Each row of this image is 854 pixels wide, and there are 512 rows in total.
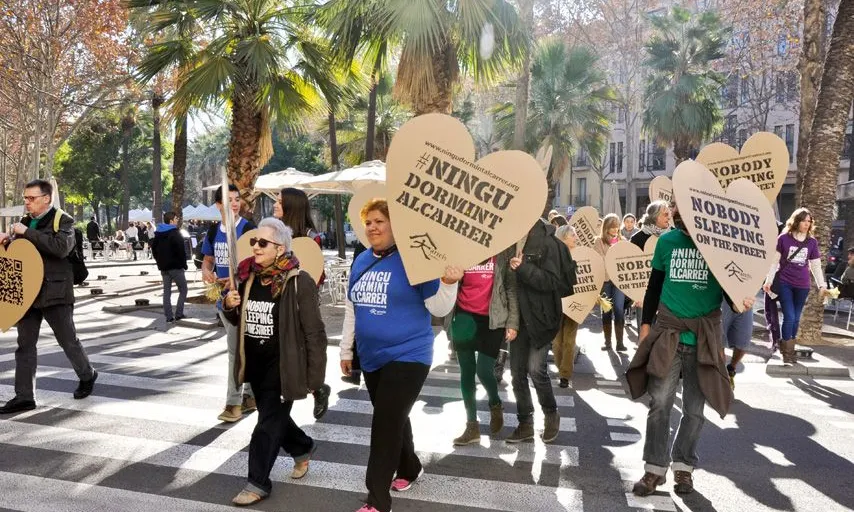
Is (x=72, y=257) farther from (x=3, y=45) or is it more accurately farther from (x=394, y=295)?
(x=3, y=45)

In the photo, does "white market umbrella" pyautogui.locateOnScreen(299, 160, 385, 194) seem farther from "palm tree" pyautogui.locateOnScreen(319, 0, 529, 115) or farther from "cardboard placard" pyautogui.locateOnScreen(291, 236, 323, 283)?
"cardboard placard" pyautogui.locateOnScreen(291, 236, 323, 283)

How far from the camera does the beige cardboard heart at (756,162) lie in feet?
22.1

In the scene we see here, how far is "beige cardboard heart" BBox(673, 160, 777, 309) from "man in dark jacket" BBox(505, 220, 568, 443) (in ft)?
3.99

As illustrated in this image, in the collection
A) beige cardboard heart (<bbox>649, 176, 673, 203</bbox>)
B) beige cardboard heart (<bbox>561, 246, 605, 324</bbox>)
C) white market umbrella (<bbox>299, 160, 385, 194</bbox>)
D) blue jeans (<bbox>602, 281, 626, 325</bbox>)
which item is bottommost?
blue jeans (<bbox>602, 281, 626, 325</bbox>)

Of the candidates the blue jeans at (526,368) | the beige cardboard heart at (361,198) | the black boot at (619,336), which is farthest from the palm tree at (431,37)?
the blue jeans at (526,368)

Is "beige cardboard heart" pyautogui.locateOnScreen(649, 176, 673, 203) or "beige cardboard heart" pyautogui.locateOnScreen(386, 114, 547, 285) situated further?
"beige cardboard heart" pyautogui.locateOnScreen(649, 176, 673, 203)

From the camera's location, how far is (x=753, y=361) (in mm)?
8852

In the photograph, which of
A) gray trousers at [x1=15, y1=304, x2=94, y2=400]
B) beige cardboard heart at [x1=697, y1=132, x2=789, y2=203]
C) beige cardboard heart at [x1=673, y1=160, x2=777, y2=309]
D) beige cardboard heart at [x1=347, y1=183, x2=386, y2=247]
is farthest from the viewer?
beige cardboard heart at [x1=697, y1=132, x2=789, y2=203]

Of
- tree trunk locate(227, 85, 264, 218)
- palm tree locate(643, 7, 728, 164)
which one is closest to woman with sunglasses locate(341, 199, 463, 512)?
tree trunk locate(227, 85, 264, 218)

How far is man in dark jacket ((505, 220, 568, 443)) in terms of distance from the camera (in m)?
5.03

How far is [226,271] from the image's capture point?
20.2ft

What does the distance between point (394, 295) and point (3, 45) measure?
17265mm

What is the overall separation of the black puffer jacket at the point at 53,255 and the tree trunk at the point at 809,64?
9.90 meters

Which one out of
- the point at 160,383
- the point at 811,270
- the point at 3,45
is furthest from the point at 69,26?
the point at 811,270
